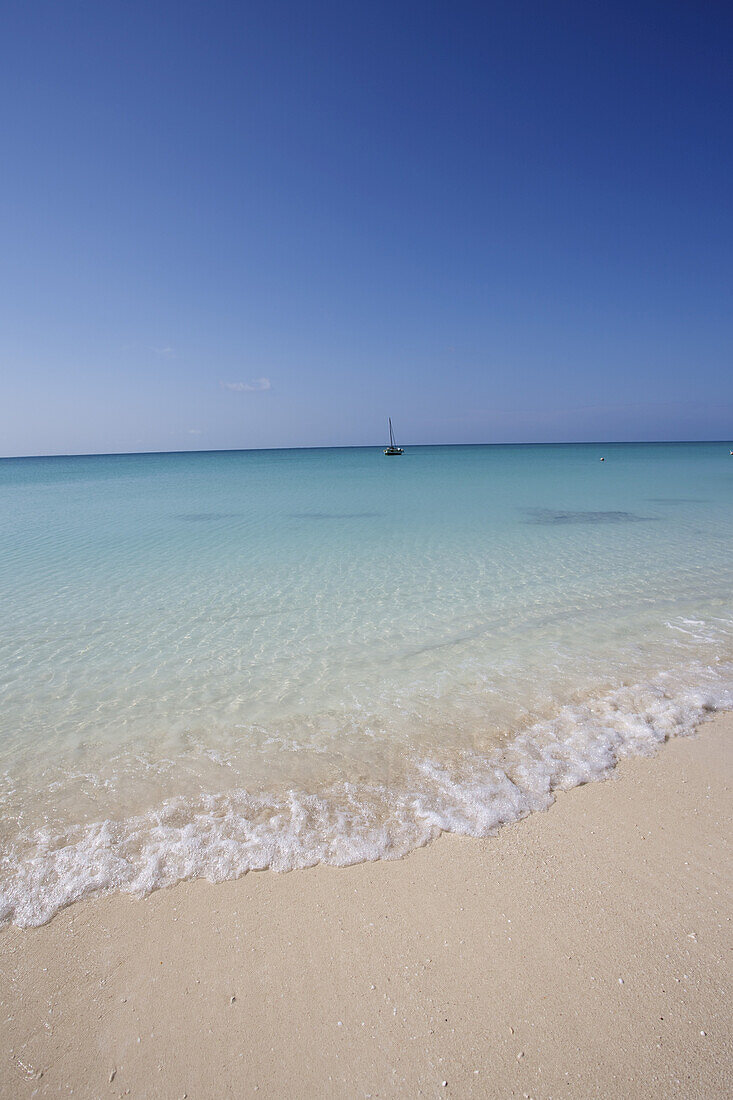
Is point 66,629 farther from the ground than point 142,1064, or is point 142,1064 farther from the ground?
point 66,629

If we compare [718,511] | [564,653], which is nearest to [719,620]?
[564,653]

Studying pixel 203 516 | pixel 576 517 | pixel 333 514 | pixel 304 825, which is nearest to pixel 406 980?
pixel 304 825

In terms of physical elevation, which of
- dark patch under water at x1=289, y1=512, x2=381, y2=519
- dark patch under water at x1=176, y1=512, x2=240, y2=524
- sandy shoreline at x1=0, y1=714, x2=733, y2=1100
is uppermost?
dark patch under water at x1=176, y1=512, x2=240, y2=524

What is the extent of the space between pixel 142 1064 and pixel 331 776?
220cm

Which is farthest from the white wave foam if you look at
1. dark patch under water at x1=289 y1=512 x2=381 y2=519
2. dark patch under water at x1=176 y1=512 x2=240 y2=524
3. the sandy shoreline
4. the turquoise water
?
dark patch under water at x1=176 y1=512 x2=240 y2=524

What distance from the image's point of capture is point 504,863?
335cm

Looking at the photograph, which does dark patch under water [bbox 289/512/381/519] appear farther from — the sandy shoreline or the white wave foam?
the sandy shoreline

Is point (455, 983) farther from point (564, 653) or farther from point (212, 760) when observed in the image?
point (564, 653)

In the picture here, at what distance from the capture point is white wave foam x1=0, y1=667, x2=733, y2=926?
3301 millimetres

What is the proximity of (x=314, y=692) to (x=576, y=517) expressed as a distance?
16.4 m

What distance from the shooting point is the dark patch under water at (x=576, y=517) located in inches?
708

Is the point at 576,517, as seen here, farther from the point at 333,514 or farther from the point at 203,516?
the point at 203,516

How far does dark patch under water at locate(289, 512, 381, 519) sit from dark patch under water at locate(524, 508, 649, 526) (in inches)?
253

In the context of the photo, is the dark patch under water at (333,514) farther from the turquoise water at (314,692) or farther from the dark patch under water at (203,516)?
the turquoise water at (314,692)
